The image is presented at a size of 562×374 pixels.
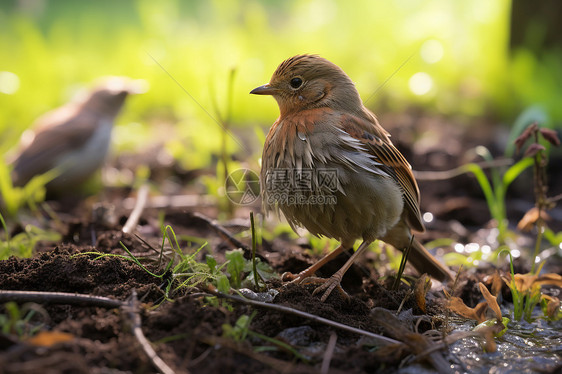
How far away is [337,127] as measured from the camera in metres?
3.69

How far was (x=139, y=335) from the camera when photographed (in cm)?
246

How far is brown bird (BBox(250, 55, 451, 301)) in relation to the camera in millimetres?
3510

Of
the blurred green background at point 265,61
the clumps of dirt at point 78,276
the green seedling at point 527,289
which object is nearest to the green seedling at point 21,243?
the clumps of dirt at point 78,276

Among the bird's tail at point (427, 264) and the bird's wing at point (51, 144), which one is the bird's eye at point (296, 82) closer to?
the bird's tail at point (427, 264)

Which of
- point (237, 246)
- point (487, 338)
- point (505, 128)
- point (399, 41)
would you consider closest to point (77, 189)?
point (237, 246)

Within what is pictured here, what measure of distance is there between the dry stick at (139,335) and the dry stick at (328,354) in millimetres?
690

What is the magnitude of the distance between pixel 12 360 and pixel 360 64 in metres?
8.11

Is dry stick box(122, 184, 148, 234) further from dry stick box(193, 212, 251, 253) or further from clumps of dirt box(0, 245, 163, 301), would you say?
clumps of dirt box(0, 245, 163, 301)

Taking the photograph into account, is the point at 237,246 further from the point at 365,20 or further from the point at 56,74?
the point at 365,20

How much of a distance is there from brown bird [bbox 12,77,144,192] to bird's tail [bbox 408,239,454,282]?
3.85 meters

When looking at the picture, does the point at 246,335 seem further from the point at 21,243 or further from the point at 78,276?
the point at 21,243

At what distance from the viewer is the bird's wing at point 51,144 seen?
5945 millimetres

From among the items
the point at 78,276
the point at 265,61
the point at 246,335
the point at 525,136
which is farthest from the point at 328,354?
the point at 265,61

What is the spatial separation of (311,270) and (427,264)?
3.04ft
